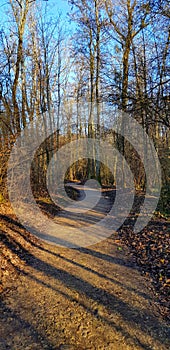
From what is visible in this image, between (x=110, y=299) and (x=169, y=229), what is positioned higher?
(x=169, y=229)

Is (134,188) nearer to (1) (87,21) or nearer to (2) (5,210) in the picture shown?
(2) (5,210)

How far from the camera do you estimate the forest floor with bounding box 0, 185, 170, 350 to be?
2666 mm

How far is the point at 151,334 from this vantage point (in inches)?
107

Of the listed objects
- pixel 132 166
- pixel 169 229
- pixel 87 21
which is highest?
pixel 87 21

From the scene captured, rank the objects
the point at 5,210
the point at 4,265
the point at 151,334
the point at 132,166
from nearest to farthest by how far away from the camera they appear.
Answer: the point at 151,334, the point at 4,265, the point at 5,210, the point at 132,166

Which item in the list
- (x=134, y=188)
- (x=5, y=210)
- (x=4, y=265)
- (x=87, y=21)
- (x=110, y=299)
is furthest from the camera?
(x=87, y=21)

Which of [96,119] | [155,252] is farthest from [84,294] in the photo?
[96,119]

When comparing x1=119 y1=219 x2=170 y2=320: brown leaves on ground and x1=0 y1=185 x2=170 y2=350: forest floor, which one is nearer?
x1=0 y1=185 x2=170 y2=350: forest floor

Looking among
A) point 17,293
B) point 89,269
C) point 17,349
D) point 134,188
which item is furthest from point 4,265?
point 134,188

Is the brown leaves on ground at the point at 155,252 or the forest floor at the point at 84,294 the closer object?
the forest floor at the point at 84,294

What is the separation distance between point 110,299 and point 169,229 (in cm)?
330

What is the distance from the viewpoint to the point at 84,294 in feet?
11.7

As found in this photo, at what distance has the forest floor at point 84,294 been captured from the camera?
2.67m

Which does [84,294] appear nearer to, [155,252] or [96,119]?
[155,252]
